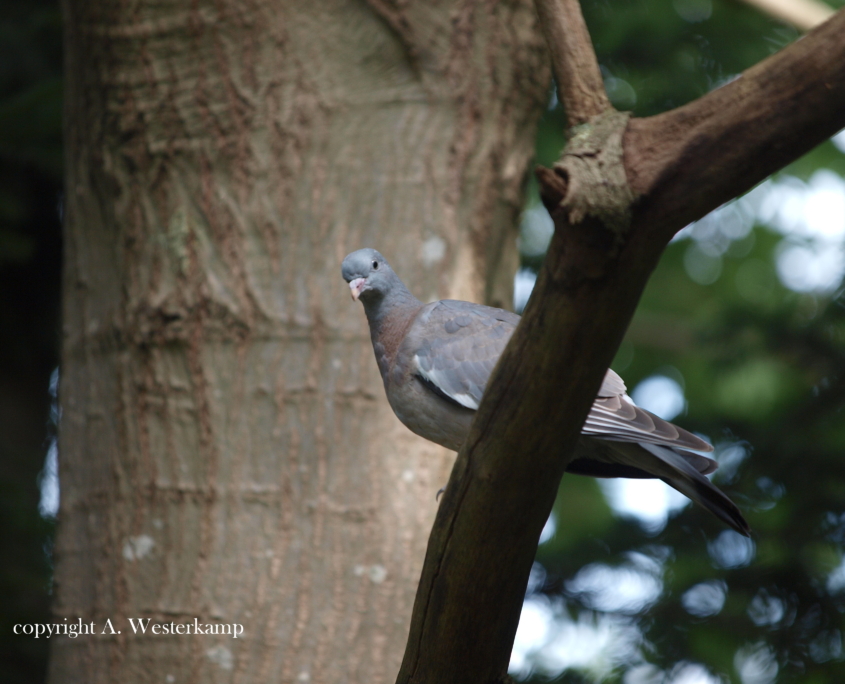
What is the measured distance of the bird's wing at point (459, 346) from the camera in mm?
2307

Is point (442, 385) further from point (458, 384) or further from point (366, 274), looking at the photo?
point (366, 274)

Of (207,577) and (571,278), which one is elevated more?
(571,278)

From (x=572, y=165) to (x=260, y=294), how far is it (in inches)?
75.3

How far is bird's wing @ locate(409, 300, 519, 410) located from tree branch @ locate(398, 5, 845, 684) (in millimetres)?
821

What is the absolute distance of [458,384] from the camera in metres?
2.30

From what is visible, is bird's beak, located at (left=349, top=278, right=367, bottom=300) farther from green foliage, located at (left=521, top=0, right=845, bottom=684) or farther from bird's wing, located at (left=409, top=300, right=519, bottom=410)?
green foliage, located at (left=521, top=0, right=845, bottom=684)

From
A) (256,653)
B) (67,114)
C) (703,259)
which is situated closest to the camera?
(256,653)

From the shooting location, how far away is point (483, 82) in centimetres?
322

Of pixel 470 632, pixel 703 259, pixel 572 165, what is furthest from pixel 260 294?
pixel 703 259

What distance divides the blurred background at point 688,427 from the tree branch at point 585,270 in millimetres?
2271

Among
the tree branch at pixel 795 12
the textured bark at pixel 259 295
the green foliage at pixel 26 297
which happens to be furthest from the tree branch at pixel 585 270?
the green foliage at pixel 26 297

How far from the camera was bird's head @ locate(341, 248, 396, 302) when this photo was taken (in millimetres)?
2438

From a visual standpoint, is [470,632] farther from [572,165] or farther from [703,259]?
[703,259]

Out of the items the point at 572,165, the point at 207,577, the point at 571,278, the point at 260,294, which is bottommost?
the point at 207,577
